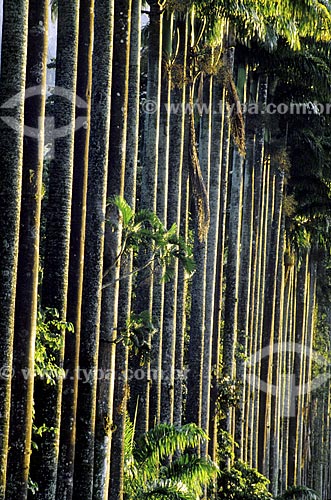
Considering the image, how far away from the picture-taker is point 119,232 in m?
18.6

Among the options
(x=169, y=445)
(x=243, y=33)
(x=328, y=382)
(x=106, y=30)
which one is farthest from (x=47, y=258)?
(x=328, y=382)

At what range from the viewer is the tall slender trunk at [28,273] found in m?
14.0

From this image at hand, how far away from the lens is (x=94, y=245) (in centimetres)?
1767

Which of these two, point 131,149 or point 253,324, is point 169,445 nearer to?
point 131,149

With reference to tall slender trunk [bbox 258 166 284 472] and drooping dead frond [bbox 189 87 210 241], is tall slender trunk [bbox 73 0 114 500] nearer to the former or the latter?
drooping dead frond [bbox 189 87 210 241]

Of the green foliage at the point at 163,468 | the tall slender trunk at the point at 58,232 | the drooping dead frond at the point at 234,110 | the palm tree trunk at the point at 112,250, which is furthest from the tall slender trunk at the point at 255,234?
the tall slender trunk at the point at 58,232

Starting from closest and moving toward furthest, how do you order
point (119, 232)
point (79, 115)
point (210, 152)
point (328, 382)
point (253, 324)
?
1. point (79, 115)
2. point (119, 232)
3. point (210, 152)
4. point (253, 324)
5. point (328, 382)

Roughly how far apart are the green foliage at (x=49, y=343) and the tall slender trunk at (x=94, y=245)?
1.48m

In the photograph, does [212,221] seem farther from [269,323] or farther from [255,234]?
[269,323]

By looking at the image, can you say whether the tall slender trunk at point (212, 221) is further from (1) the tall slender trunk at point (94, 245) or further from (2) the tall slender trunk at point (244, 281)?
(1) the tall slender trunk at point (94, 245)

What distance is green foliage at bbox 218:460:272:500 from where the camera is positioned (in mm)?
27609

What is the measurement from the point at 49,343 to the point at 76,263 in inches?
65.3

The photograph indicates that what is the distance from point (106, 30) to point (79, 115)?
156cm

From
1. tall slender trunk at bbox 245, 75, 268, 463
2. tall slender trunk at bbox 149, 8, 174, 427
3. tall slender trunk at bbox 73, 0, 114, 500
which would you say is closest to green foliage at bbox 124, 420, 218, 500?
tall slender trunk at bbox 73, 0, 114, 500
